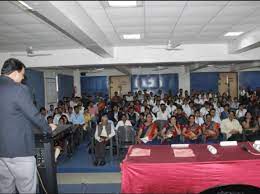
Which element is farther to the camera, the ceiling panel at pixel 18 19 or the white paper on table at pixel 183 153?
the ceiling panel at pixel 18 19

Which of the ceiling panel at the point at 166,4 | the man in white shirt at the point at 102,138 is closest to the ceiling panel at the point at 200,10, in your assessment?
the ceiling panel at the point at 166,4

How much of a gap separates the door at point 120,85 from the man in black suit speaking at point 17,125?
15.0 meters

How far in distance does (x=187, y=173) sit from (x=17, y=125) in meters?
2.20

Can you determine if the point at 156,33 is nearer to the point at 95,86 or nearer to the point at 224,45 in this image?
the point at 224,45

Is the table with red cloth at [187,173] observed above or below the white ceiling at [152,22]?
below

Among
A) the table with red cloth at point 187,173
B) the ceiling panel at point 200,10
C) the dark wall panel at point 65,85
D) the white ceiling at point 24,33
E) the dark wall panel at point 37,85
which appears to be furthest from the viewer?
the dark wall panel at point 65,85

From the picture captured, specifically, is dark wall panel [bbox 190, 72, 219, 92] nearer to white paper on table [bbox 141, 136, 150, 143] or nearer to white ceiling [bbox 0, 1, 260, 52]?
white ceiling [bbox 0, 1, 260, 52]

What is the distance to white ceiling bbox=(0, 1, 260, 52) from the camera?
4441mm

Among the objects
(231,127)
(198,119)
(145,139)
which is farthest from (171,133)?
(231,127)

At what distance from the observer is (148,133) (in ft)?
24.8

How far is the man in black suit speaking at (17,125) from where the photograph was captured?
2471 millimetres

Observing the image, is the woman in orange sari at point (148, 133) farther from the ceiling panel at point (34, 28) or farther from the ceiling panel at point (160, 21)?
the ceiling panel at point (34, 28)

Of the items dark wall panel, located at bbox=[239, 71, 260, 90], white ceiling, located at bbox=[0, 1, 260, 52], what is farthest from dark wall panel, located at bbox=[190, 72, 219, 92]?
white ceiling, located at bbox=[0, 1, 260, 52]

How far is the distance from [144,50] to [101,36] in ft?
7.74
